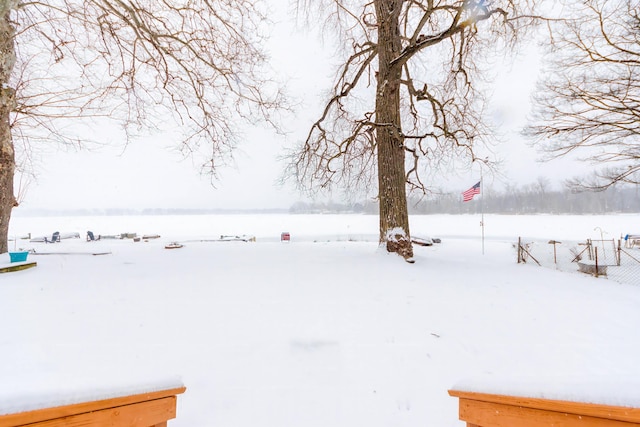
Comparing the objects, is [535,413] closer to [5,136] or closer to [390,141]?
[390,141]

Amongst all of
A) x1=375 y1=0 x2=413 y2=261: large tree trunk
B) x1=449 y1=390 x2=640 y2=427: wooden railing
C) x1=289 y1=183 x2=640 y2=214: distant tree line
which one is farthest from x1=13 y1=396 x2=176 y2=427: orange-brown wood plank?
x1=289 y1=183 x2=640 y2=214: distant tree line

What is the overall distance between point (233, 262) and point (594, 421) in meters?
6.02

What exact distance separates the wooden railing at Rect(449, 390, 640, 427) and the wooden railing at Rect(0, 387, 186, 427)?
149 cm

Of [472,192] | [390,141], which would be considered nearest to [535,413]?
[390,141]

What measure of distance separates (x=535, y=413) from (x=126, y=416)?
1.83 meters

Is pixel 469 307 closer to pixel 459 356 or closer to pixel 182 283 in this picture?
pixel 459 356

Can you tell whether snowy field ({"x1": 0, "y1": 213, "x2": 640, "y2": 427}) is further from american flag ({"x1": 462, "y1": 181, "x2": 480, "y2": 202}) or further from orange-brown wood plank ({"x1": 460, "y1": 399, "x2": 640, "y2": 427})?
american flag ({"x1": 462, "y1": 181, "x2": 480, "y2": 202})

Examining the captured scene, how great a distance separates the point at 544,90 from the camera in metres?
10.4

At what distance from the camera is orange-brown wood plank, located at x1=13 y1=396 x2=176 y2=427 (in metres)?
1.11

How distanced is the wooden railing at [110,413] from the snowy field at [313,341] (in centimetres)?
4

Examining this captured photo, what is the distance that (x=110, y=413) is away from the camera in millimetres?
1201

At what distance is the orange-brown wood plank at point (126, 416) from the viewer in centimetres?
111

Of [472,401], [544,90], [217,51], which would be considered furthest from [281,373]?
[544,90]

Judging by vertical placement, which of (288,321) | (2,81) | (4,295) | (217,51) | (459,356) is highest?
(217,51)
